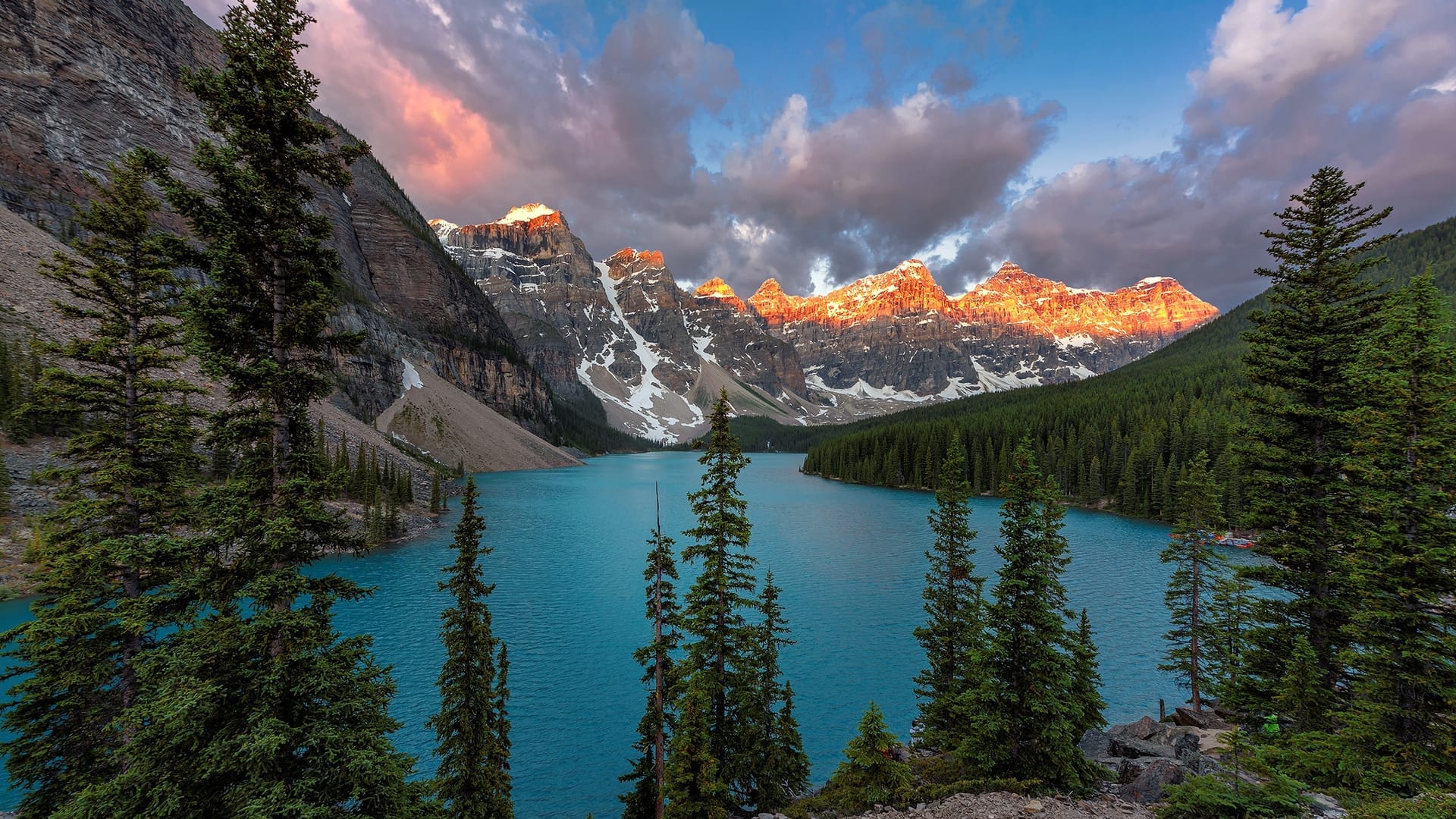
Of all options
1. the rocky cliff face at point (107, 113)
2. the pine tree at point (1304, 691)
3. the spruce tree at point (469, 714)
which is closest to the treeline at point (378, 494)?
the rocky cliff face at point (107, 113)

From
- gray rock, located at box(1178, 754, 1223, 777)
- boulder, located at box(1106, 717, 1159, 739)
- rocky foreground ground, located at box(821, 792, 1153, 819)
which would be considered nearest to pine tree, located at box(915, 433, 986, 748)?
boulder, located at box(1106, 717, 1159, 739)

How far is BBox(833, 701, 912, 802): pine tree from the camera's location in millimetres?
13656

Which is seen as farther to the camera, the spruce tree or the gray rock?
the spruce tree

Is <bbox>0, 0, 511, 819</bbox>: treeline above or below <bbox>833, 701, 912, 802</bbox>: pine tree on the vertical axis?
above

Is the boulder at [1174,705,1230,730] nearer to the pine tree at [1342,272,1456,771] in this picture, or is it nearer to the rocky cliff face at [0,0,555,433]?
the pine tree at [1342,272,1456,771]

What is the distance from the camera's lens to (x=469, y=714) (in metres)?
15.4

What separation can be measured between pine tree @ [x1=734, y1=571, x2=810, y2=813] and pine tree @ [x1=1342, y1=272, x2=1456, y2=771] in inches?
564

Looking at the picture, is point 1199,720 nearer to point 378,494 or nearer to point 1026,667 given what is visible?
point 1026,667

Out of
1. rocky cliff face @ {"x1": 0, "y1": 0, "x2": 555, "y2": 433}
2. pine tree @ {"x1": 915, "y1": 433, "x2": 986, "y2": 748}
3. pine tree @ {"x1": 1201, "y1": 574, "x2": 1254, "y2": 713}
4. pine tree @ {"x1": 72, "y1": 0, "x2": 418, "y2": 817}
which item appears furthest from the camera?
rocky cliff face @ {"x1": 0, "y1": 0, "x2": 555, "y2": 433}

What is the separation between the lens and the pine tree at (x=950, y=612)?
20.8 meters

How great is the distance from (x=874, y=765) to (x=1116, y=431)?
10980cm

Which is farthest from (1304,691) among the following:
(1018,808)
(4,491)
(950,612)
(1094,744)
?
(4,491)

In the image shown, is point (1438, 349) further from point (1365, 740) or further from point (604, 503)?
point (604, 503)

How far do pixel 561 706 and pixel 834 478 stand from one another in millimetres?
131414
